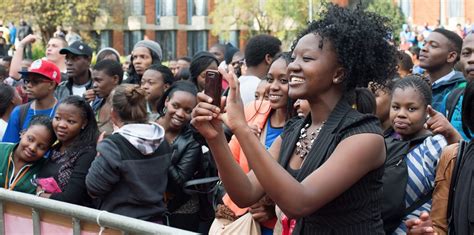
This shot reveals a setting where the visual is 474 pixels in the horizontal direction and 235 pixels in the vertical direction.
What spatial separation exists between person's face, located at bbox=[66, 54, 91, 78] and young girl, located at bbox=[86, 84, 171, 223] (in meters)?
3.26

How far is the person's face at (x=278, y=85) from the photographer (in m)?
5.77

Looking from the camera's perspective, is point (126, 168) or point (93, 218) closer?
point (93, 218)

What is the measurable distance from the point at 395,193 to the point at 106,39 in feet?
136

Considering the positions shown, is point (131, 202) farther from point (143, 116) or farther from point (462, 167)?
point (462, 167)

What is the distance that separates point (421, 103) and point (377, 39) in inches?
66.9

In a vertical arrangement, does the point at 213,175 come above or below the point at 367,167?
below

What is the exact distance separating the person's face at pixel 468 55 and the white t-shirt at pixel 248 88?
185 centimetres

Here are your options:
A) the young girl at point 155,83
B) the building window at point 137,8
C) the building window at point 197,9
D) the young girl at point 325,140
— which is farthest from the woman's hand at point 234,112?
the building window at point 197,9

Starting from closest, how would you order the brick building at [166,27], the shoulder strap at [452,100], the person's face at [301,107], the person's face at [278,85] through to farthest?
the person's face at [301,107]
the person's face at [278,85]
the shoulder strap at [452,100]
the brick building at [166,27]

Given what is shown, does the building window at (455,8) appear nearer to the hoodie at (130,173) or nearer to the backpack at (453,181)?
the hoodie at (130,173)

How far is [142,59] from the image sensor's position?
9.90 m

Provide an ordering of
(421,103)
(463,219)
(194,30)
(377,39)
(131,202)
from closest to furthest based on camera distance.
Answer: (377,39)
(463,219)
(421,103)
(131,202)
(194,30)

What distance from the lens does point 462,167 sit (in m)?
4.35

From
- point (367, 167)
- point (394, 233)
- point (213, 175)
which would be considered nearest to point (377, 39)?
point (367, 167)
